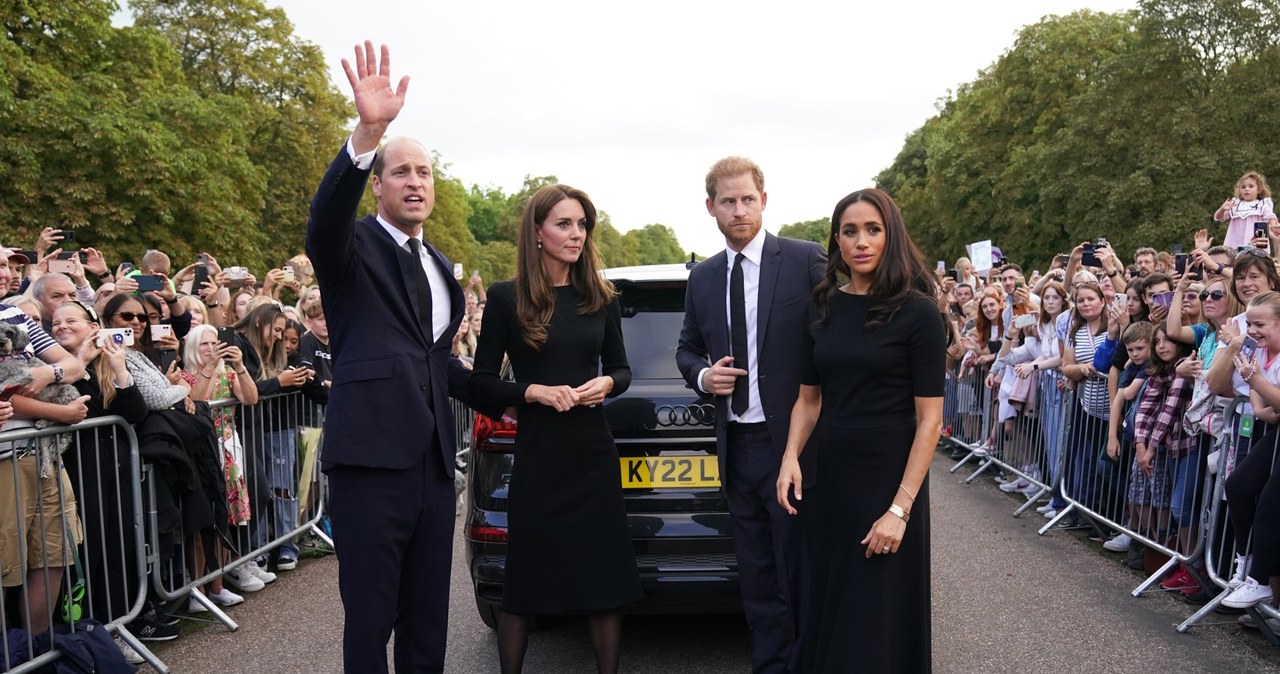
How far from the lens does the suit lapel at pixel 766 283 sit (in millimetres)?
4383

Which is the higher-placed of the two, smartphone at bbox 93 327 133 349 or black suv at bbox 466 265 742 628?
smartphone at bbox 93 327 133 349

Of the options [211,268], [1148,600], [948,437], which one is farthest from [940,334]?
[948,437]

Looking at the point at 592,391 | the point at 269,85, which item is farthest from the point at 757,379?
the point at 269,85

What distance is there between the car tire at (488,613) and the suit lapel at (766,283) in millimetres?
2016

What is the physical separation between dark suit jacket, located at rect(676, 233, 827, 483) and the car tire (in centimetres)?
163

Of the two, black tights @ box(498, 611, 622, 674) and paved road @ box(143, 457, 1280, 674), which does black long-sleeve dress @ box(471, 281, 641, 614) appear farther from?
paved road @ box(143, 457, 1280, 674)

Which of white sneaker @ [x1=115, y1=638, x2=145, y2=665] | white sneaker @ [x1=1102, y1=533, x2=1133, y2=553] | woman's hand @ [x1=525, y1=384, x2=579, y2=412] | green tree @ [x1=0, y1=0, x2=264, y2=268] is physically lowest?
white sneaker @ [x1=1102, y1=533, x2=1133, y2=553]

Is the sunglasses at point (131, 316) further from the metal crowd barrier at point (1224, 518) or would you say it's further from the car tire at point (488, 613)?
the metal crowd barrier at point (1224, 518)

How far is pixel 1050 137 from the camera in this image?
44.1 m

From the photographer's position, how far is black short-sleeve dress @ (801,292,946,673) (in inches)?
145

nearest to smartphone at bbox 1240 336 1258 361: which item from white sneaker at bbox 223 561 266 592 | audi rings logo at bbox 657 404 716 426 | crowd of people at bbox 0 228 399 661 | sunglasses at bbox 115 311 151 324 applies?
audi rings logo at bbox 657 404 716 426

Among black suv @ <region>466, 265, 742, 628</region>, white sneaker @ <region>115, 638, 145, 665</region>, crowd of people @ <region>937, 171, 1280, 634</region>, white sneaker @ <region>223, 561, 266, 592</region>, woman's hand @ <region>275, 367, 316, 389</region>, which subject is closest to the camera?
black suv @ <region>466, 265, 742, 628</region>

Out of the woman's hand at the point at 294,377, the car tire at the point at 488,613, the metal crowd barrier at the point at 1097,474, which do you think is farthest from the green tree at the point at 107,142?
the car tire at the point at 488,613

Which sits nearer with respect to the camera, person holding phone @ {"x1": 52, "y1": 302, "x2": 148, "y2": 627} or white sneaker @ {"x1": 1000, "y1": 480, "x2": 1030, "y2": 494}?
person holding phone @ {"x1": 52, "y1": 302, "x2": 148, "y2": 627}
